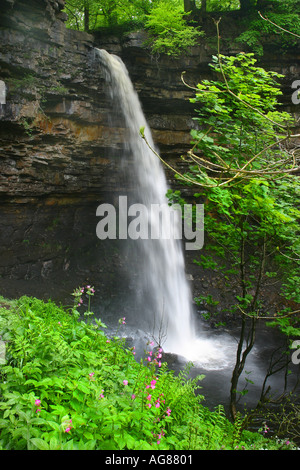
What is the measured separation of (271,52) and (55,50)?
717 centimetres

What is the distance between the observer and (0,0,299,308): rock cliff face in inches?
343

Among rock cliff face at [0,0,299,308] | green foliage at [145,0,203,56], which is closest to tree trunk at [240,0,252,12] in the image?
rock cliff face at [0,0,299,308]

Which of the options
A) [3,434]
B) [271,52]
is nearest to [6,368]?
[3,434]

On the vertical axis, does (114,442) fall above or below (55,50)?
below

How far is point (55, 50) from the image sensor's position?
8938 millimetres

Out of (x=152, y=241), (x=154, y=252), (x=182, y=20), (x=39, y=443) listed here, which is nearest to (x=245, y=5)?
(x=182, y=20)

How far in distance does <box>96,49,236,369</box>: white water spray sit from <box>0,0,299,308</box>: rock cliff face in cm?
37

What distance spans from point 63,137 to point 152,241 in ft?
15.5

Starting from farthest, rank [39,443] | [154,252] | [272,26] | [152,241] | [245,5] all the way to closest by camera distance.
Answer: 1. [152,241]
2. [154,252]
3. [245,5]
4. [272,26]
5. [39,443]

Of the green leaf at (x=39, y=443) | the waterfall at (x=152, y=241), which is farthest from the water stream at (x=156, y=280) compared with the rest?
the green leaf at (x=39, y=443)

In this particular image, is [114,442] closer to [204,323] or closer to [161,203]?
[204,323]

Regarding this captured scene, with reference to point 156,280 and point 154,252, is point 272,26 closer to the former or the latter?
point 154,252

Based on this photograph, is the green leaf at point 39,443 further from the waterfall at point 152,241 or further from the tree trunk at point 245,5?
the tree trunk at point 245,5

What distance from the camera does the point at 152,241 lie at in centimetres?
1184
